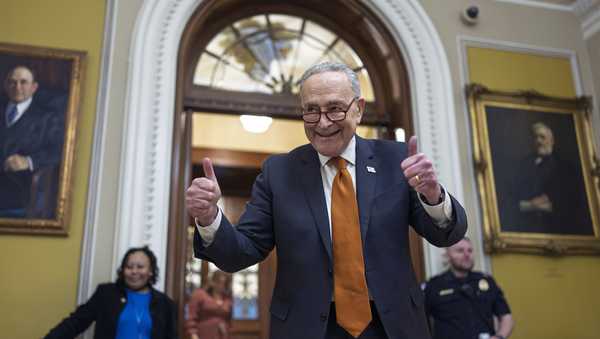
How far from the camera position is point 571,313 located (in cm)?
482

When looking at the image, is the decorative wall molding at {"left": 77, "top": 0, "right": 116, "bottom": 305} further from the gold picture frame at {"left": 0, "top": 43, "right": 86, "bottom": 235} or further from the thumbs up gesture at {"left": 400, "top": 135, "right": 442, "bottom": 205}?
the thumbs up gesture at {"left": 400, "top": 135, "right": 442, "bottom": 205}

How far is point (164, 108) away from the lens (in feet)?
14.3

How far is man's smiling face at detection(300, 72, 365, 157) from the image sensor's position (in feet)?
5.58

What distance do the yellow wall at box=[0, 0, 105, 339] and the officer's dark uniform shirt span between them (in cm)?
240

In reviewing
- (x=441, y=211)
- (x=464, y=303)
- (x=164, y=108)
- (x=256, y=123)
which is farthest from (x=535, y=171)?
(x=441, y=211)

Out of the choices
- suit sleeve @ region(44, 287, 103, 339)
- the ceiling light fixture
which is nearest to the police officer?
suit sleeve @ region(44, 287, 103, 339)

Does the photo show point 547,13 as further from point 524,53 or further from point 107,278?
point 107,278

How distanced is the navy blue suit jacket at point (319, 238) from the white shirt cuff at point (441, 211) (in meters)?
0.02

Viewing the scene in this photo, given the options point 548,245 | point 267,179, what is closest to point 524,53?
point 548,245

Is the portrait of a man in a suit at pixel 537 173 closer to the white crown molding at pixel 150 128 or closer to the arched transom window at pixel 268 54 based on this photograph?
the arched transom window at pixel 268 54

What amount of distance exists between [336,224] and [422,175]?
0.92 feet

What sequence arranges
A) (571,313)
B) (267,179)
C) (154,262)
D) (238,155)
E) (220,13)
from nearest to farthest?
(267,179) → (154,262) → (571,313) → (220,13) → (238,155)

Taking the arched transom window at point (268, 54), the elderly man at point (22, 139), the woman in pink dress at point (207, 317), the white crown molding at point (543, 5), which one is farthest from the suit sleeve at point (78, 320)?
the white crown molding at point (543, 5)

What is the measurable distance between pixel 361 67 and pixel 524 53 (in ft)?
4.98
